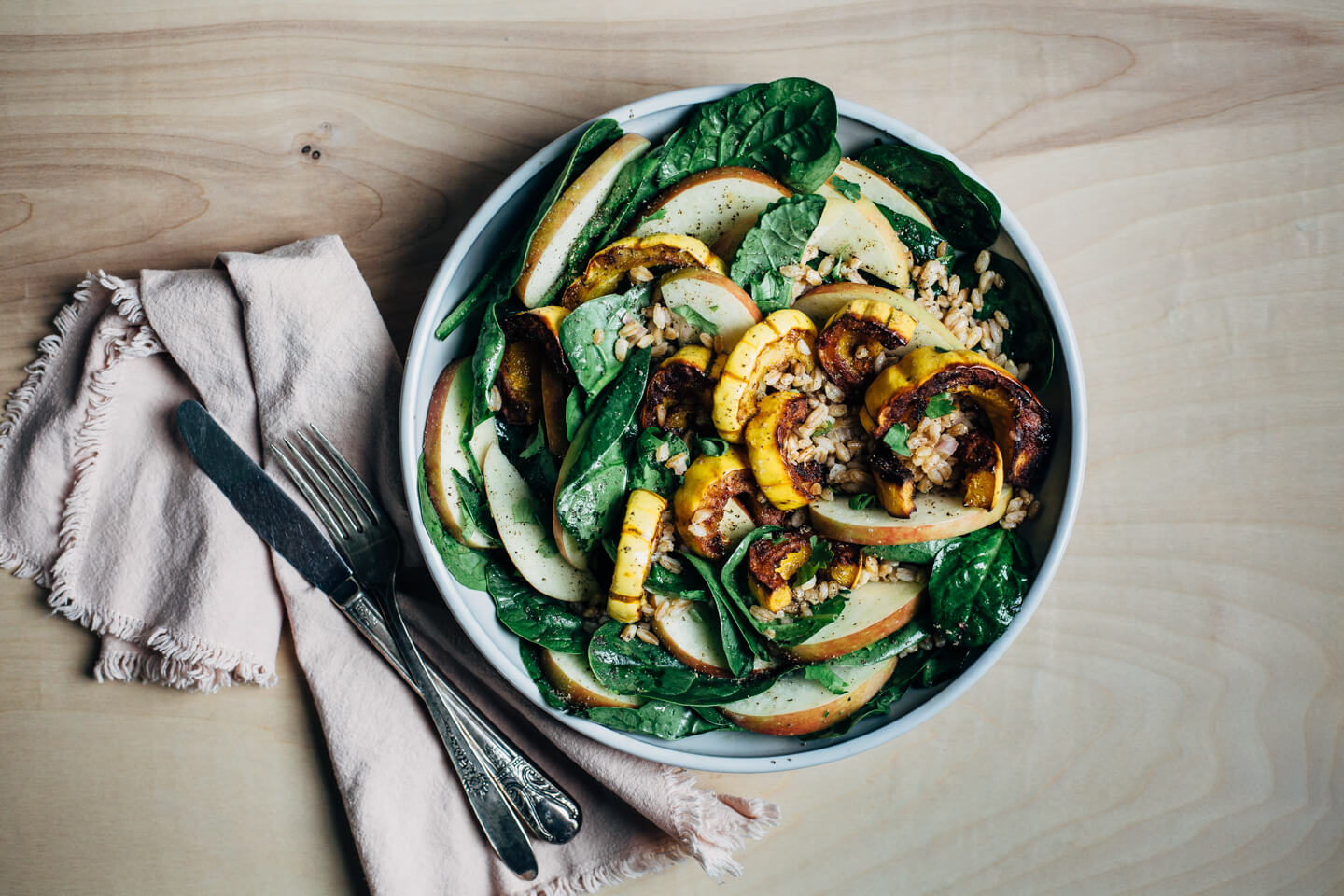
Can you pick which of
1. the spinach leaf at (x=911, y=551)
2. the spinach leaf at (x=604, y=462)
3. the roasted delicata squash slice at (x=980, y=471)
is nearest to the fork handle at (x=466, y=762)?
the spinach leaf at (x=604, y=462)

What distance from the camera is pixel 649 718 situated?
1729 millimetres

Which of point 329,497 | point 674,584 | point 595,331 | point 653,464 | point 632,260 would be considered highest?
point 632,260

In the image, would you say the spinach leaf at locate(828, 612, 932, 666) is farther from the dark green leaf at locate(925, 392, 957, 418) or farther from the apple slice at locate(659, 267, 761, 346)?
the apple slice at locate(659, 267, 761, 346)

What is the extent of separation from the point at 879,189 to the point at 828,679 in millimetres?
993

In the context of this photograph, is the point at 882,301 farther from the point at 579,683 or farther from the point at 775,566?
the point at 579,683

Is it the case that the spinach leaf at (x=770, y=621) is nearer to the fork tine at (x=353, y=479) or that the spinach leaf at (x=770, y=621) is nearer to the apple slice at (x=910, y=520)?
the apple slice at (x=910, y=520)

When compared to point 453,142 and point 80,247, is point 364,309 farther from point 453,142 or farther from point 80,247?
point 80,247

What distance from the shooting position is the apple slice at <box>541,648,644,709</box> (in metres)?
1.71

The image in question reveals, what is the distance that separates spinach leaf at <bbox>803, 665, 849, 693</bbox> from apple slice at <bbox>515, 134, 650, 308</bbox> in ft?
3.03

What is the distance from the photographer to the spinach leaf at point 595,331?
1.59 m

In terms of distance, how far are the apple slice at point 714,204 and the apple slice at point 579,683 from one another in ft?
2.89

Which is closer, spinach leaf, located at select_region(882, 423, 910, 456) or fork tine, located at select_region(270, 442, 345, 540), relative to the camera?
spinach leaf, located at select_region(882, 423, 910, 456)

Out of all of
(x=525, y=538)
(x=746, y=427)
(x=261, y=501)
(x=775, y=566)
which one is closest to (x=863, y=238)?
(x=746, y=427)

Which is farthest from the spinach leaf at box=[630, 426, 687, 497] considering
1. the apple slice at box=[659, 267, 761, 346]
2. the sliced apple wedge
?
the apple slice at box=[659, 267, 761, 346]
